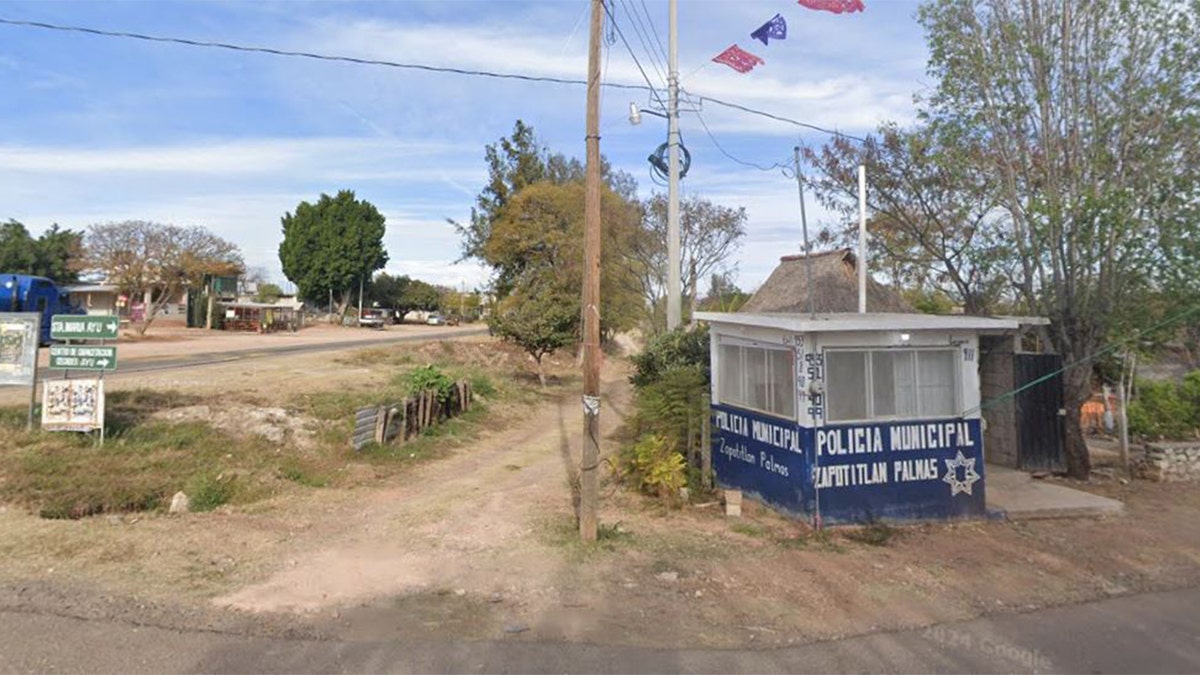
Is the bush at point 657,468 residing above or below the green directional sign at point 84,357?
below

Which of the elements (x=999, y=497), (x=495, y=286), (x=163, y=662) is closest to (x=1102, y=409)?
(x=999, y=497)

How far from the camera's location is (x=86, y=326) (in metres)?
11.8

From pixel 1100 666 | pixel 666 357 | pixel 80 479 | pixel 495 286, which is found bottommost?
pixel 1100 666

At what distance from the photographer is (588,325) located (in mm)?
7992

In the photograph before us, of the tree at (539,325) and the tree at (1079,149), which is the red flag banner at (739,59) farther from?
the tree at (539,325)

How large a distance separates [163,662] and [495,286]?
3518cm

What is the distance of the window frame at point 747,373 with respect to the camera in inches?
356

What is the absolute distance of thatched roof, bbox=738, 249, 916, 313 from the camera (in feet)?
61.0

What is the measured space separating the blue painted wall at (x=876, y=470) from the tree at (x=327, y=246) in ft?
203

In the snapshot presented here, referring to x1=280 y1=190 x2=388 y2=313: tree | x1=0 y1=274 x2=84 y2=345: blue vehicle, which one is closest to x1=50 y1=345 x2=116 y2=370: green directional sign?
x1=0 y1=274 x2=84 y2=345: blue vehicle

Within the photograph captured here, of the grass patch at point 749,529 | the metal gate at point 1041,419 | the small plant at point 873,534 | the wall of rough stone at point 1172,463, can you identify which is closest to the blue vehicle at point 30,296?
the grass patch at point 749,529

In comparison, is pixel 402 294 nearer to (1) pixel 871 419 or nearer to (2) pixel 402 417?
(2) pixel 402 417

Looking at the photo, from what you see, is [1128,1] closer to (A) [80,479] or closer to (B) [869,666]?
(B) [869,666]

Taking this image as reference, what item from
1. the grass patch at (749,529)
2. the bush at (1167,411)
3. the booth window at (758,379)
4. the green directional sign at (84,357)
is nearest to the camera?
the grass patch at (749,529)
